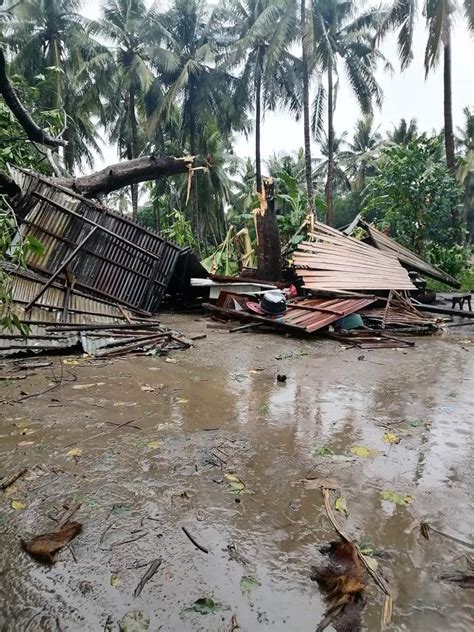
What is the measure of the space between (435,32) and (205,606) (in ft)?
57.0

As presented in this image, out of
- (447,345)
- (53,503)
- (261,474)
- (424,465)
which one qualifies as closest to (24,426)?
(53,503)

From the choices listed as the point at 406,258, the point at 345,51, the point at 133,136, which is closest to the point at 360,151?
the point at 345,51

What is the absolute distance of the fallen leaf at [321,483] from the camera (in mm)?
2727

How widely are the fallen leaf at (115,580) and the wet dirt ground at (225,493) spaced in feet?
0.04

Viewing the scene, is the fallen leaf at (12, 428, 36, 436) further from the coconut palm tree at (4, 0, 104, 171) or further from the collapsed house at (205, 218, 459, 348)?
the coconut palm tree at (4, 0, 104, 171)

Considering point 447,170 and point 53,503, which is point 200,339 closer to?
point 53,503

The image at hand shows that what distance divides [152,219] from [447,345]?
106 ft

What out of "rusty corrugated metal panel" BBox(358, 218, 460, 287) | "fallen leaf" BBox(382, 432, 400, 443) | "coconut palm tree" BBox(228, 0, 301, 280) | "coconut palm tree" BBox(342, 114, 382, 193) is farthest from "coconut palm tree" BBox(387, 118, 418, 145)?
"fallen leaf" BBox(382, 432, 400, 443)

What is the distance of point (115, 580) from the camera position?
6.28 feet

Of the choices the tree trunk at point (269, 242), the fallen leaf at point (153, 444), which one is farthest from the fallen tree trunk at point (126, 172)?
the fallen leaf at point (153, 444)

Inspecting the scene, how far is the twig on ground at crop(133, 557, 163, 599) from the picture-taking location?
1.85 meters

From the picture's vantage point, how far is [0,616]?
1714 millimetres

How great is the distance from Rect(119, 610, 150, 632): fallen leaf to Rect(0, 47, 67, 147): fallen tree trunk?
1.96 metres

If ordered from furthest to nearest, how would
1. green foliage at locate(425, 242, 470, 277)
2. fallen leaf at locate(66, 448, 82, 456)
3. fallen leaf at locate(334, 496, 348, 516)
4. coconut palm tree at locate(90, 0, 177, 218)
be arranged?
coconut palm tree at locate(90, 0, 177, 218)
green foliage at locate(425, 242, 470, 277)
fallen leaf at locate(66, 448, 82, 456)
fallen leaf at locate(334, 496, 348, 516)
